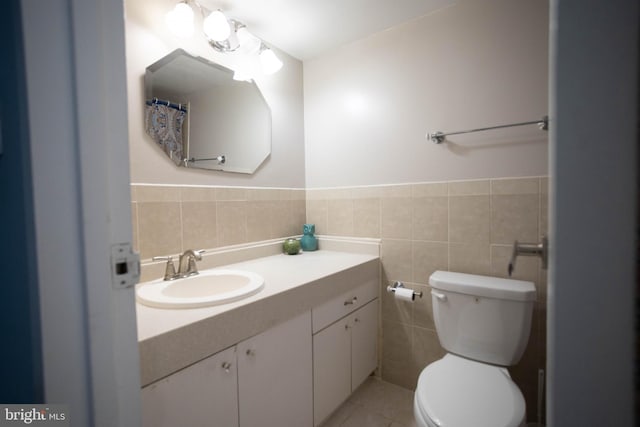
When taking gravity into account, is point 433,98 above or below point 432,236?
above

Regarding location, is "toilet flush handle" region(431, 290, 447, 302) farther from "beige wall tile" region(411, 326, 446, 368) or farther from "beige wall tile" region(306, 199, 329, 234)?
"beige wall tile" region(306, 199, 329, 234)

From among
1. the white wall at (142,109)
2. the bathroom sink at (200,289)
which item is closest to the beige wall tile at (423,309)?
the bathroom sink at (200,289)

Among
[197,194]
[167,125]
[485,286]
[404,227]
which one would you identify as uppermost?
[167,125]

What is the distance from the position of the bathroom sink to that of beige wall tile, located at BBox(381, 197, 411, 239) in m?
0.91

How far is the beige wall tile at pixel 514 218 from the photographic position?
4.37ft

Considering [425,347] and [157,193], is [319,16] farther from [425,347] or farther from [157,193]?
[425,347]

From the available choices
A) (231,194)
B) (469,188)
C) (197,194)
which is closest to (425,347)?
(469,188)

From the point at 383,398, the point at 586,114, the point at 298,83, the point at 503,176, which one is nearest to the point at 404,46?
the point at 298,83

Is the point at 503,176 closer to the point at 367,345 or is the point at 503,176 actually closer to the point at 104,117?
the point at 367,345

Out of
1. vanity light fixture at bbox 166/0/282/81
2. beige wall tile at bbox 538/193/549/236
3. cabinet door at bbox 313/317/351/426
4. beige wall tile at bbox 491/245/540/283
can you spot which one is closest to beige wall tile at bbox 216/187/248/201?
vanity light fixture at bbox 166/0/282/81

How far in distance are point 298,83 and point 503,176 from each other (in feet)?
5.00

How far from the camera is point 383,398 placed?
5.38 ft

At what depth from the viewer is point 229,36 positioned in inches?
58.9

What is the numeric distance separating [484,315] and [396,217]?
0.70 meters
